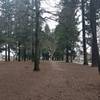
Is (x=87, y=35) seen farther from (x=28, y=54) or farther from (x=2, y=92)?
(x=28, y=54)

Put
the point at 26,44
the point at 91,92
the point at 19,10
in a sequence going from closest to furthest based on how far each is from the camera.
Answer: the point at 91,92 → the point at 19,10 → the point at 26,44

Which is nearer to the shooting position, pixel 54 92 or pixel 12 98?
pixel 12 98

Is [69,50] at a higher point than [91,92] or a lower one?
higher

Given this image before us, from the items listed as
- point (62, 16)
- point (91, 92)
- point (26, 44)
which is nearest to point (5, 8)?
point (26, 44)

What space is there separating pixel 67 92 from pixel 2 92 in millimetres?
2588

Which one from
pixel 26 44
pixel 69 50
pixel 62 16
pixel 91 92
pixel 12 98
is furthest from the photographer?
pixel 69 50

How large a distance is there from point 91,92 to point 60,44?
1467 inches

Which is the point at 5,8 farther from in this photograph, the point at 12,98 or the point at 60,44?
the point at 12,98

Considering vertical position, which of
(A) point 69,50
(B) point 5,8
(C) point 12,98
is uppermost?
(B) point 5,8

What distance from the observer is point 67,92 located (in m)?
9.90

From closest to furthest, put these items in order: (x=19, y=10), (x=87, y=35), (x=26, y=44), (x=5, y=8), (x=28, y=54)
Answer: (x=19, y=10) → (x=87, y=35) → (x=5, y=8) → (x=26, y=44) → (x=28, y=54)

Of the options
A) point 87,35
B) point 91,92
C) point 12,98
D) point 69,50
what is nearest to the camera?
point 12,98

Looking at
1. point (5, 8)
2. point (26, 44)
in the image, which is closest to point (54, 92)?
point (5, 8)

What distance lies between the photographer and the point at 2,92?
986 centimetres
